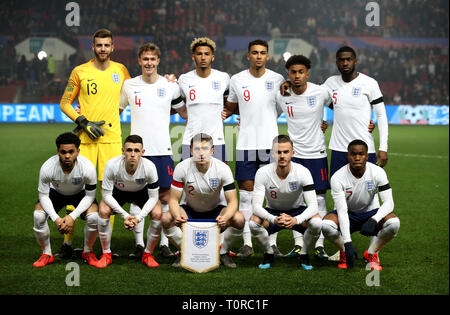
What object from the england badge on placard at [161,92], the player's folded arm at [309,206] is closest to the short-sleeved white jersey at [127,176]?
the england badge on placard at [161,92]

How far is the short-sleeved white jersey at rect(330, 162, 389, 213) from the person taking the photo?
490 cm

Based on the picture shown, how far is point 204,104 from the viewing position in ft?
18.1

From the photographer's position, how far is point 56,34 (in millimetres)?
21859

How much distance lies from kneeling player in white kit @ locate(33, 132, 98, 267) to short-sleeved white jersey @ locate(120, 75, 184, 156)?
2.08 feet

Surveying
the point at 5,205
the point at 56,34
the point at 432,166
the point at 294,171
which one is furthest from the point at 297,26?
the point at 294,171

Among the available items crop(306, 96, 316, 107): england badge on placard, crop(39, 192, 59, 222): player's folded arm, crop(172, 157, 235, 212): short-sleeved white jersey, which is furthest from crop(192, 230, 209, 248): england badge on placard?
crop(306, 96, 316, 107): england badge on placard

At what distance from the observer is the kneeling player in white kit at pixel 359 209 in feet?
15.7

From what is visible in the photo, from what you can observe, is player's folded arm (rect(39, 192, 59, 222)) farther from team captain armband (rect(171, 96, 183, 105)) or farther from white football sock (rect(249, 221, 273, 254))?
white football sock (rect(249, 221, 273, 254))

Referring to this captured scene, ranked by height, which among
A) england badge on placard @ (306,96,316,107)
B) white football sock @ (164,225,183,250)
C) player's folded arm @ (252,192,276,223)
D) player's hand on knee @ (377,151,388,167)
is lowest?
white football sock @ (164,225,183,250)

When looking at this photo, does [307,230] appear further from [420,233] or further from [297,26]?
[297,26]

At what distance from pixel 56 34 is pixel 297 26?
9.77m

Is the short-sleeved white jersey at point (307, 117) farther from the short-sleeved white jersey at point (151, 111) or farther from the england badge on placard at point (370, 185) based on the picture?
the short-sleeved white jersey at point (151, 111)

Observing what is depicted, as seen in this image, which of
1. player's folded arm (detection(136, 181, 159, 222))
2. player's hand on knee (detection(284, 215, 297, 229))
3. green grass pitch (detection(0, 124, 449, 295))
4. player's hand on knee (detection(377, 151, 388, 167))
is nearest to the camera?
green grass pitch (detection(0, 124, 449, 295))

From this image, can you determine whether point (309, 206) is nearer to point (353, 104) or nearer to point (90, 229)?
point (353, 104)
